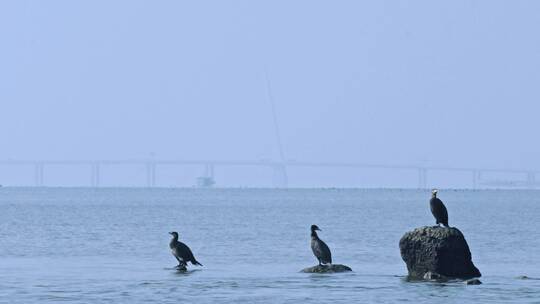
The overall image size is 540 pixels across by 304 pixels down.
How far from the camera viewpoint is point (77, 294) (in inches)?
1255

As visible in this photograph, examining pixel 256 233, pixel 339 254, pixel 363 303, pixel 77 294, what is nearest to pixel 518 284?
pixel 363 303

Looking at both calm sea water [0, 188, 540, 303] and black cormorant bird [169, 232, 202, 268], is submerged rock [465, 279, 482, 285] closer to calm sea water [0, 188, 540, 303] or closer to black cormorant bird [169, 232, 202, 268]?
calm sea water [0, 188, 540, 303]

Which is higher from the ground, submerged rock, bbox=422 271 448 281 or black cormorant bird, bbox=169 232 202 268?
black cormorant bird, bbox=169 232 202 268

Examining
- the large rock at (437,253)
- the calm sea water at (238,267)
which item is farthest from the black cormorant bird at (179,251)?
the large rock at (437,253)

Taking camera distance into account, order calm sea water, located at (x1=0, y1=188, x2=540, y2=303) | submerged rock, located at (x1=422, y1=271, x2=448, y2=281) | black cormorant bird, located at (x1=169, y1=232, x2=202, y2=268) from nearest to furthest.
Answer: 1. calm sea water, located at (x1=0, y1=188, x2=540, y2=303)
2. submerged rock, located at (x1=422, y1=271, x2=448, y2=281)
3. black cormorant bird, located at (x1=169, y1=232, x2=202, y2=268)

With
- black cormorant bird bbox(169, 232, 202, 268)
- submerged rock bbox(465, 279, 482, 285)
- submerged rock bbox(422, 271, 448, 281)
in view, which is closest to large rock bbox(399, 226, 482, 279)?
submerged rock bbox(422, 271, 448, 281)

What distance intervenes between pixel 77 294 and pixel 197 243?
27.7m

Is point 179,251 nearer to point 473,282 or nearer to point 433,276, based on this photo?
point 433,276

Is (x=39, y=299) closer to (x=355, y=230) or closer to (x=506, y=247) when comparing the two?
(x=506, y=247)

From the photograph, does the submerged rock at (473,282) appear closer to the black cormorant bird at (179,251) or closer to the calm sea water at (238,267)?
the calm sea water at (238,267)

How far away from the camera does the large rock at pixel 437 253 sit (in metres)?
32.9

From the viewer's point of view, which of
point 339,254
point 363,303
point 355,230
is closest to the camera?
point 363,303

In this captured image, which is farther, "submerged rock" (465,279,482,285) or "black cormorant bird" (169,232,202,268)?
"black cormorant bird" (169,232,202,268)

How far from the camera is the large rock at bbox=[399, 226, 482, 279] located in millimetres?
32938
